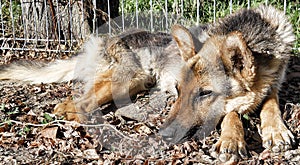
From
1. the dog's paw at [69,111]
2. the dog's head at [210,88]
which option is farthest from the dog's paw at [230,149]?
the dog's paw at [69,111]

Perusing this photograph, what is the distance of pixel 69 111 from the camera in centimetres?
550

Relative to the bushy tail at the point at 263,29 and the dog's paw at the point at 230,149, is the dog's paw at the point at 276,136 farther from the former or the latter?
the bushy tail at the point at 263,29

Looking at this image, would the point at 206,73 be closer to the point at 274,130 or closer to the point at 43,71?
the point at 274,130

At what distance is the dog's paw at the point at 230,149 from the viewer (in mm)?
4270

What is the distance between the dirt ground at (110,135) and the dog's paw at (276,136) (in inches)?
2.5

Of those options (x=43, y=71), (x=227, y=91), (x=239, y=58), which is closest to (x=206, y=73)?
(x=227, y=91)

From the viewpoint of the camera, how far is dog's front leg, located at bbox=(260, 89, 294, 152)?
4.44 meters

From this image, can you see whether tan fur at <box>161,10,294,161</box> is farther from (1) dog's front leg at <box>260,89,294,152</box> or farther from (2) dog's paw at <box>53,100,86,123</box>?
(2) dog's paw at <box>53,100,86,123</box>

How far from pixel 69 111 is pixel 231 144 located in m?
2.06

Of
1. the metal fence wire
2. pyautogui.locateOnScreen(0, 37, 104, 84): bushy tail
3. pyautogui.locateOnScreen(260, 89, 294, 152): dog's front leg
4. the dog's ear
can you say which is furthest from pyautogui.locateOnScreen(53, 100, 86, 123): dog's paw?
the metal fence wire

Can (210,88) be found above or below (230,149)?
above

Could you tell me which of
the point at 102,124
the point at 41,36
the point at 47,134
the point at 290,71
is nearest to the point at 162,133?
the point at 102,124

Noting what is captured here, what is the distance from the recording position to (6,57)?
26.5 feet

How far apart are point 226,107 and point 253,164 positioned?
0.89 meters
